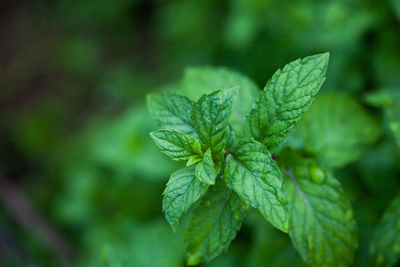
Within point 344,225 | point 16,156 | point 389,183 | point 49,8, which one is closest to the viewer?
point 344,225

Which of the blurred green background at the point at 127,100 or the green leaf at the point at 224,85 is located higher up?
the blurred green background at the point at 127,100

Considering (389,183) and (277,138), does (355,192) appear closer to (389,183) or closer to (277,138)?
(389,183)

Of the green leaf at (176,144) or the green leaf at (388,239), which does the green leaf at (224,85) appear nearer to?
the green leaf at (176,144)

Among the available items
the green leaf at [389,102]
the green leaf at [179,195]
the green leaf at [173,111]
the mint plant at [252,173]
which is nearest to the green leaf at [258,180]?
the mint plant at [252,173]

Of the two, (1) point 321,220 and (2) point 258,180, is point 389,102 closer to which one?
(1) point 321,220

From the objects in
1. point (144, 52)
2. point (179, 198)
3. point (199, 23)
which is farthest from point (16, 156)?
point (179, 198)

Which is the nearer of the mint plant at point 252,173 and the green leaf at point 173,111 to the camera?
the mint plant at point 252,173
